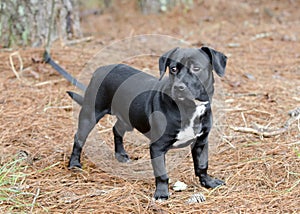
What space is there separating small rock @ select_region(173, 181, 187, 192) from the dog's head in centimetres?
66

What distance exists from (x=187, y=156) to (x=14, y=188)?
1442 mm

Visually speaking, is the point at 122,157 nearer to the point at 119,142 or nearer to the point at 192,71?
the point at 119,142

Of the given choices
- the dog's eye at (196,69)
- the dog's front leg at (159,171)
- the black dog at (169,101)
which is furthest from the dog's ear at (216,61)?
the dog's front leg at (159,171)

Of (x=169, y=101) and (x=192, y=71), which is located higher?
(x=192, y=71)

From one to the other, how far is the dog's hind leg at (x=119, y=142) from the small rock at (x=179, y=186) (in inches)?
24.1

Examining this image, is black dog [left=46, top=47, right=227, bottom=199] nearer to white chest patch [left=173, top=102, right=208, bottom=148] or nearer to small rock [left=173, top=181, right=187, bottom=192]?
white chest patch [left=173, top=102, right=208, bottom=148]

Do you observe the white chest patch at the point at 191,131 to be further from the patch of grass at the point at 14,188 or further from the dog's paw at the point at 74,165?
the patch of grass at the point at 14,188

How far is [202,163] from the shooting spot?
3.38m

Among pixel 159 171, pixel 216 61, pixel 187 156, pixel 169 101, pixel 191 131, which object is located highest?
pixel 216 61

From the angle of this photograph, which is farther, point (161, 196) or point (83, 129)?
point (83, 129)

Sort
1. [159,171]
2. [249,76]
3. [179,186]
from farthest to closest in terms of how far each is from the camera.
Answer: [249,76] → [179,186] → [159,171]

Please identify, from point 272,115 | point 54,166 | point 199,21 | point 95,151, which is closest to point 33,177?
point 54,166

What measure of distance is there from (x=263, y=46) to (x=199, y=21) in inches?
68.8

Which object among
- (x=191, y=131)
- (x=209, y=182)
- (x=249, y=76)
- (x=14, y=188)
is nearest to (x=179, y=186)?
(x=209, y=182)
